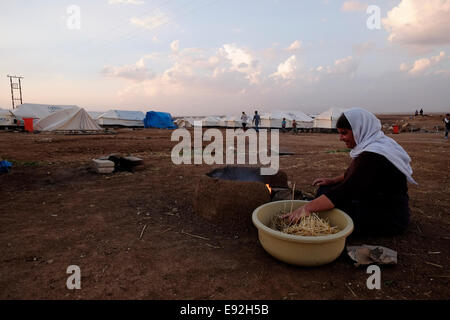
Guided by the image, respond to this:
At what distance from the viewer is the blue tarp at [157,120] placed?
2914 cm

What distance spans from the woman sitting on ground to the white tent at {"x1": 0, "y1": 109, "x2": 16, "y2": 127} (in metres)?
27.4

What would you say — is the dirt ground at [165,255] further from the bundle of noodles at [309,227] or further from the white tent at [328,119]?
the white tent at [328,119]

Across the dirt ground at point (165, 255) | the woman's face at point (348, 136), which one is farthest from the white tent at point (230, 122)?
the woman's face at point (348, 136)

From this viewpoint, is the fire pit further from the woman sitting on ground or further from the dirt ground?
the woman sitting on ground

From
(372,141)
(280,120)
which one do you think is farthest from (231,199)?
(280,120)

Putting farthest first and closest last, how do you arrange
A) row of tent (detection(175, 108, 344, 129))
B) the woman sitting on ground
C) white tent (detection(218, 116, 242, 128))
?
1. white tent (detection(218, 116, 242, 128))
2. row of tent (detection(175, 108, 344, 129))
3. the woman sitting on ground

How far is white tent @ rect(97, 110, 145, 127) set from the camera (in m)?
29.1

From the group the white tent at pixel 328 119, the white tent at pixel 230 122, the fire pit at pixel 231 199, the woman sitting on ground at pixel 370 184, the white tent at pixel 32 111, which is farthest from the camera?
the white tent at pixel 230 122

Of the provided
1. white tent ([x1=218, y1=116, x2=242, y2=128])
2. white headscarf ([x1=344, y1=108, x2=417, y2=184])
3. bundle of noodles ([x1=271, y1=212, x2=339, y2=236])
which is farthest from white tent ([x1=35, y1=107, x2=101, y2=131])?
white headscarf ([x1=344, y1=108, x2=417, y2=184])

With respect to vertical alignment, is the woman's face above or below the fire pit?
above

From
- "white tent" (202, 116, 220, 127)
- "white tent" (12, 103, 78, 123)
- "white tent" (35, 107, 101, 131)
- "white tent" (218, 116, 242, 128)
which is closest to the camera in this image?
"white tent" (35, 107, 101, 131)

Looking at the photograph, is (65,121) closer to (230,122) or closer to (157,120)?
(157,120)

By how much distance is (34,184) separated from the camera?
481cm
